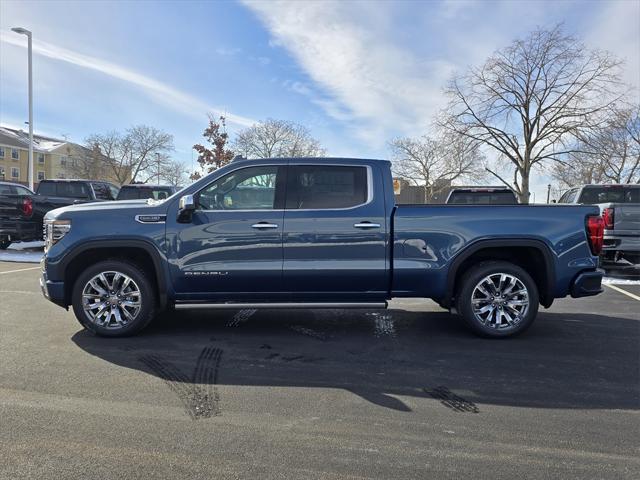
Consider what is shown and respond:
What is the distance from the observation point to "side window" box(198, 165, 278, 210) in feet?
16.9

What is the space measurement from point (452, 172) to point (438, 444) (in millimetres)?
39901

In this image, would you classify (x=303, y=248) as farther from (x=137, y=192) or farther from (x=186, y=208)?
(x=137, y=192)

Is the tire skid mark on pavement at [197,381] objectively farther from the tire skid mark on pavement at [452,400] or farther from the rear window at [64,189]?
the rear window at [64,189]

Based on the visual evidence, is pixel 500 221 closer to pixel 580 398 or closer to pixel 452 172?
pixel 580 398

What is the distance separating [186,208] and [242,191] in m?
0.62

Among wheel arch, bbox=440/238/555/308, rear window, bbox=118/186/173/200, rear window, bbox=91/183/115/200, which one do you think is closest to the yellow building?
rear window, bbox=91/183/115/200

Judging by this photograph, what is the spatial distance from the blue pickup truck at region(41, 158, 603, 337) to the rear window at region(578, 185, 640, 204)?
7.47 m

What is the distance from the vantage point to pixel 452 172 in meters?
40.9

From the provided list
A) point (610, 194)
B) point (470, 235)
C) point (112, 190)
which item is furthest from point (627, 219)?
point (112, 190)

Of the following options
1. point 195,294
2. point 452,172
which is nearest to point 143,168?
point 452,172

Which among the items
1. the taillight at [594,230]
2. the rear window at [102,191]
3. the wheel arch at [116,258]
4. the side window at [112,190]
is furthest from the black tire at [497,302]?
the side window at [112,190]

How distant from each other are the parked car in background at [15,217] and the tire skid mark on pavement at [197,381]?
10503 mm

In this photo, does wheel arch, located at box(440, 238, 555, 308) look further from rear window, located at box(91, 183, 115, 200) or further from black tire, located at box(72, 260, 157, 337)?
rear window, located at box(91, 183, 115, 200)

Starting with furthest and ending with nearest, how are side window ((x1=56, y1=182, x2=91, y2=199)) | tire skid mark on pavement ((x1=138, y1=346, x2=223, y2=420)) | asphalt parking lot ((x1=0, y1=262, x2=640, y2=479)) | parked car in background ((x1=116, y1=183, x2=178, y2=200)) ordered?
side window ((x1=56, y1=182, x2=91, y2=199)), parked car in background ((x1=116, y1=183, x2=178, y2=200)), tire skid mark on pavement ((x1=138, y1=346, x2=223, y2=420)), asphalt parking lot ((x1=0, y1=262, x2=640, y2=479))
